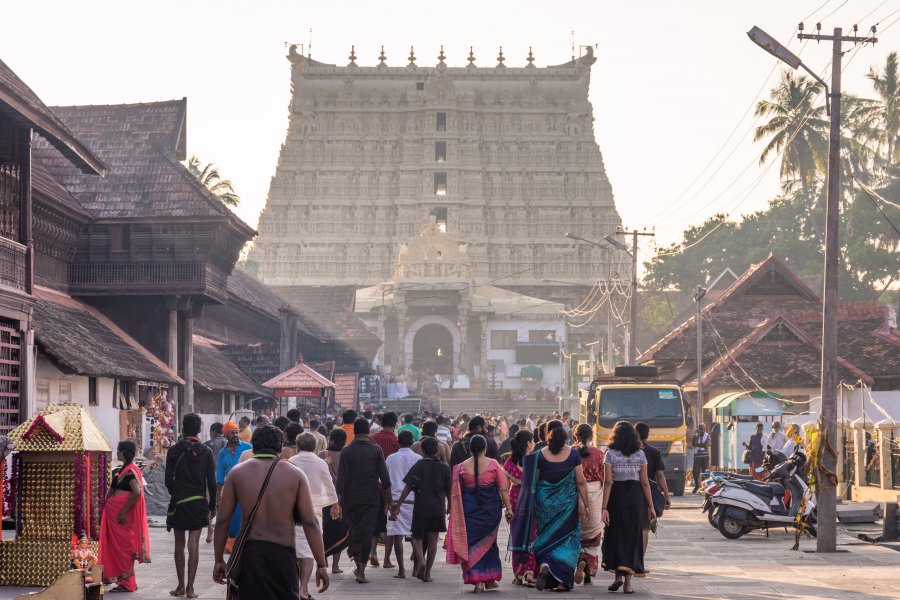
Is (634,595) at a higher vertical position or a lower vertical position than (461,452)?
lower

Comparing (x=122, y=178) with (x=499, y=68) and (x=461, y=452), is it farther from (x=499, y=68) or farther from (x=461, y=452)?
(x=499, y=68)

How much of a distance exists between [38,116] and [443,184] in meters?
78.8

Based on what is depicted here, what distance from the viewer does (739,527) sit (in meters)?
19.7

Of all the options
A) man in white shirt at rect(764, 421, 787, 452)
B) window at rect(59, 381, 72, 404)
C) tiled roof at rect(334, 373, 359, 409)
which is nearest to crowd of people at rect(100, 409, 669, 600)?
window at rect(59, 381, 72, 404)

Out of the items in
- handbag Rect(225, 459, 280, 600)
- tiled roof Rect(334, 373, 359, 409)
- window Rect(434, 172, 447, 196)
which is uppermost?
window Rect(434, 172, 447, 196)

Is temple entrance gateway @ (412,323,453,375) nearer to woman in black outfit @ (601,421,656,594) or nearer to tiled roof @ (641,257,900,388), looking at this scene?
tiled roof @ (641,257,900,388)

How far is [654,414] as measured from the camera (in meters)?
28.7

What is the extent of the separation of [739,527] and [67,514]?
1036 centimetres

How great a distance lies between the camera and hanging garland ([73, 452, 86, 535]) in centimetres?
1279

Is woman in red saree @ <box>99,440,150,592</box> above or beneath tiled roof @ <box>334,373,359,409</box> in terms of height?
beneath

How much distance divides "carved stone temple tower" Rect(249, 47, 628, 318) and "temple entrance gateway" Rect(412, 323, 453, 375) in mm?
6470

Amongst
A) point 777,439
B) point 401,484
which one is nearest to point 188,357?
point 777,439

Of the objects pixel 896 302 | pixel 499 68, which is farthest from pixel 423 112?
pixel 896 302

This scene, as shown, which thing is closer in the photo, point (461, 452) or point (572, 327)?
point (461, 452)
